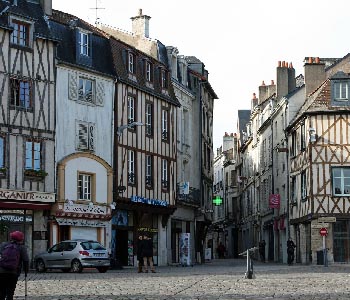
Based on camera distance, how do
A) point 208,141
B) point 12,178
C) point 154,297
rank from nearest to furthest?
point 154,297 → point 12,178 → point 208,141

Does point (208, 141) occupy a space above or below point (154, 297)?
above

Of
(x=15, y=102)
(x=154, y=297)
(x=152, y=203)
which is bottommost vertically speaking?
(x=154, y=297)

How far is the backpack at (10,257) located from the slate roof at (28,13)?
827 inches

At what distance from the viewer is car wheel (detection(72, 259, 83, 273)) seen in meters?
29.0

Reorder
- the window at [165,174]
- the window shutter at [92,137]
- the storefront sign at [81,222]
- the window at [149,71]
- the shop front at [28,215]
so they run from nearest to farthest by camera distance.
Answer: the shop front at [28,215]
the storefront sign at [81,222]
the window shutter at [92,137]
the window at [149,71]
the window at [165,174]

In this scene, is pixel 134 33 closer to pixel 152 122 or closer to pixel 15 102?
pixel 152 122

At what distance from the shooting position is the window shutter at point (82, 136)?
114ft

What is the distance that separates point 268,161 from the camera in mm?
56312

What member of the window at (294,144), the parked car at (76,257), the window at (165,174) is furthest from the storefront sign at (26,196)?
the window at (294,144)

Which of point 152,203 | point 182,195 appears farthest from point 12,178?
point 182,195

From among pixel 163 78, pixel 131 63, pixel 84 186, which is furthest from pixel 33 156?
pixel 163 78

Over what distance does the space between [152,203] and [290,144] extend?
12181mm

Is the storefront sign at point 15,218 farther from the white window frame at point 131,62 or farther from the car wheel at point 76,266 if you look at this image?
the white window frame at point 131,62

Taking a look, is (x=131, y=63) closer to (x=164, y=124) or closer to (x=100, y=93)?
(x=100, y=93)
